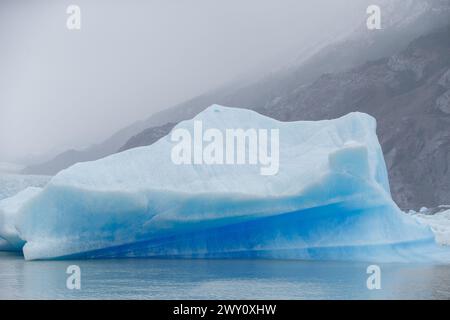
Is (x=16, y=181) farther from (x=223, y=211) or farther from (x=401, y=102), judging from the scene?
(x=401, y=102)

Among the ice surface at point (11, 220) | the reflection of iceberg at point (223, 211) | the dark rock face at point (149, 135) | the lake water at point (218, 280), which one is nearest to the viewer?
the lake water at point (218, 280)

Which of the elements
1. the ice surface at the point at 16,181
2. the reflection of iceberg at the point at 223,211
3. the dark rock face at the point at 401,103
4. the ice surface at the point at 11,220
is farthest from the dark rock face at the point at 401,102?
the reflection of iceberg at the point at 223,211

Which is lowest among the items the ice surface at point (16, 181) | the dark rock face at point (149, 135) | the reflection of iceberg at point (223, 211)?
the reflection of iceberg at point (223, 211)

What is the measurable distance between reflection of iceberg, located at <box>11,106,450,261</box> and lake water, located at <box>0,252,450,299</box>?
37 centimetres

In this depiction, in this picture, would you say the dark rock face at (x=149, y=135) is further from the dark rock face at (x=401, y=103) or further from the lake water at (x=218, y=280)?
the lake water at (x=218, y=280)

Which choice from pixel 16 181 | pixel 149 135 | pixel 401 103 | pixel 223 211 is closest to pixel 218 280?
pixel 223 211

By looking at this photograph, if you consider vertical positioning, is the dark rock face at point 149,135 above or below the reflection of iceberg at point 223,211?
above

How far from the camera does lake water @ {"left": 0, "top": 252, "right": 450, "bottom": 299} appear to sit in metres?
6.06

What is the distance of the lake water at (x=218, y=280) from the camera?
6.06 metres

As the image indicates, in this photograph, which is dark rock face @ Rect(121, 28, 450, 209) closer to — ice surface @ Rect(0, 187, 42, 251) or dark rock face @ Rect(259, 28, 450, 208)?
dark rock face @ Rect(259, 28, 450, 208)

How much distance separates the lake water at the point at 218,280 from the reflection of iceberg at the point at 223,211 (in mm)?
370
